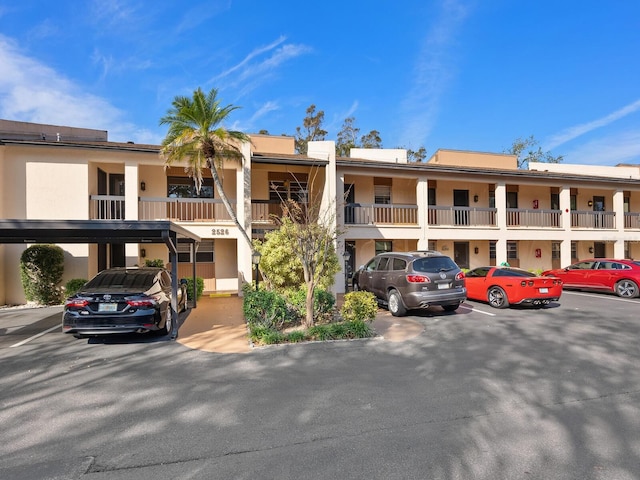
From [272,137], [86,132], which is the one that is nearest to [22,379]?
[272,137]

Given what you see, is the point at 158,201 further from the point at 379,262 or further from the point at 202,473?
the point at 202,473

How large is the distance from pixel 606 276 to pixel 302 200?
12265 millimetres

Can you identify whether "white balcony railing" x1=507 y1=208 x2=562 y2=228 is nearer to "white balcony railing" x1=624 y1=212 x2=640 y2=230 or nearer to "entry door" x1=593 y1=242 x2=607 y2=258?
"white balcony railing" x1=624 y1=212 x2=640 y2=230

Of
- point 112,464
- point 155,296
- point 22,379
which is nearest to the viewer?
point 112,464

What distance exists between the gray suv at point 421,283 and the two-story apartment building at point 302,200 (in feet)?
9.68

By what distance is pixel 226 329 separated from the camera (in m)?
8.54

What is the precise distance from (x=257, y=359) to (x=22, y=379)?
3440 millimetres

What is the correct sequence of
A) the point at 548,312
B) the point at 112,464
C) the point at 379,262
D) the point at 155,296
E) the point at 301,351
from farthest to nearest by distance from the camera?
the point at 379,262
the point at 548,312
the point at 155,296
the point at 301,351
the point at 112,464

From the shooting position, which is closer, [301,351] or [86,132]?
[301,351]

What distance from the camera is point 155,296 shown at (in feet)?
24.4

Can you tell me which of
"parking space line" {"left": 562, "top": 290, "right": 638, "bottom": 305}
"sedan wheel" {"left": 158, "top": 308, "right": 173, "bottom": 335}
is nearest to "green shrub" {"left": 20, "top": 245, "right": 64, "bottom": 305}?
"sedan wheel" {"left": 158, "top": 308, "right": 173, "bottom": 335}

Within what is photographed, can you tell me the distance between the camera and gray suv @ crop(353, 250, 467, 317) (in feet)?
31.1

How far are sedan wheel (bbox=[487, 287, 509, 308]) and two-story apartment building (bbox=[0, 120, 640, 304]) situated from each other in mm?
5036

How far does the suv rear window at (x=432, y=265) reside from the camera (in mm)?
9617
